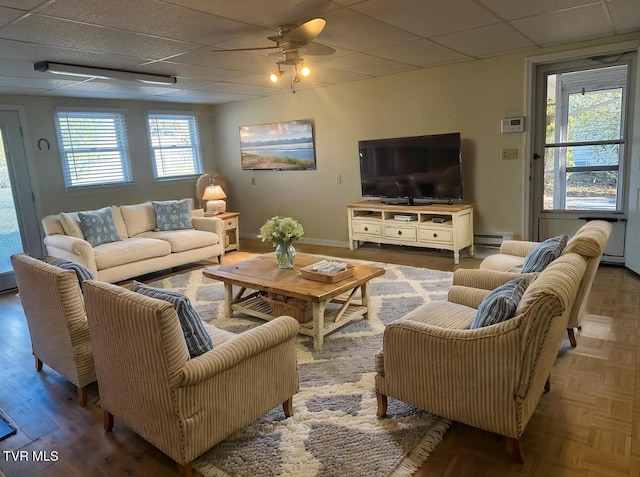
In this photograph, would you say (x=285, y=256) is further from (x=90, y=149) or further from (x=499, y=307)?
(x=90, y=149)

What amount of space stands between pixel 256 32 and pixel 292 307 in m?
2.09

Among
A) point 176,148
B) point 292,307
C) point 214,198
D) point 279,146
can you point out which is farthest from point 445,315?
point 176,148

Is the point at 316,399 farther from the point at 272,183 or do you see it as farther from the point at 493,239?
the point at 272,183

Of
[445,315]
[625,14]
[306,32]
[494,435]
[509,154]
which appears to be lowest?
[494,435]

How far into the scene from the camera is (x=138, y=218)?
5754mm

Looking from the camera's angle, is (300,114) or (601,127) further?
(300,114)

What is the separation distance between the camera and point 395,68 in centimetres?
529

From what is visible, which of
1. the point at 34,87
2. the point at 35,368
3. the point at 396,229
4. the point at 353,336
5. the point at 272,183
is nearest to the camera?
the point at 35,368

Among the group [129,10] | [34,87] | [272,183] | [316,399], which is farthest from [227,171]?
[316,399]

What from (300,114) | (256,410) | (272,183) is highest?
(300,114)

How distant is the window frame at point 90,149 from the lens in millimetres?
5988

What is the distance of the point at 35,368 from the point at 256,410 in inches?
76.3

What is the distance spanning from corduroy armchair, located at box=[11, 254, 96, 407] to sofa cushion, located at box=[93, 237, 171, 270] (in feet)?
6.23

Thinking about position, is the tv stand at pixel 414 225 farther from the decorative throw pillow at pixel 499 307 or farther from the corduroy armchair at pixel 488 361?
the decorative throw pillow at pixel 499 307
